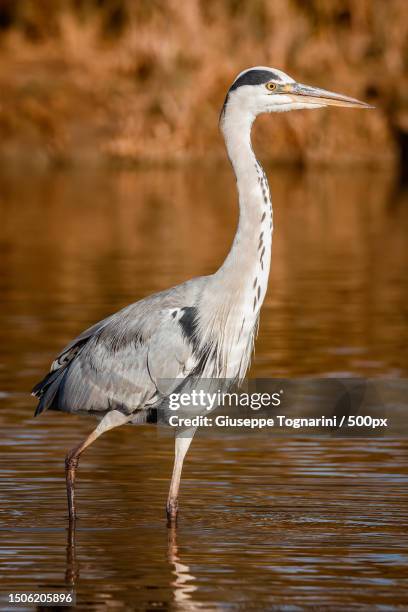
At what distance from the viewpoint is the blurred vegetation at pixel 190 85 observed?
36219 millimetres

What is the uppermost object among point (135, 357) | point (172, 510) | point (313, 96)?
point (313, 96)

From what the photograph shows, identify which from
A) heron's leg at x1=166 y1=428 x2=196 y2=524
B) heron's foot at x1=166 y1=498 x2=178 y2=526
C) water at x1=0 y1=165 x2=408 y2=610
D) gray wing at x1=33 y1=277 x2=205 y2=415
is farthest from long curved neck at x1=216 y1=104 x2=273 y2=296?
water at x1=0 y1=165 x2=408 y2=610

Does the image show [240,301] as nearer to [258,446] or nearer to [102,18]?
[258,446]

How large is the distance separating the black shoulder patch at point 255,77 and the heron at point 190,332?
0.02 metres

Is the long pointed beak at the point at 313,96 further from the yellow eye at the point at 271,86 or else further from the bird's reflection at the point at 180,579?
the bird's reflection at the point at 180,579

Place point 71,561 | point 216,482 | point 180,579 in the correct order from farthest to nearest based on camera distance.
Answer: point 216,482, point 71,561, point 180,579

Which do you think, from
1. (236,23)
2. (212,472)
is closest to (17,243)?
(212,472)

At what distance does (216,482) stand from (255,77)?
6.97 feet

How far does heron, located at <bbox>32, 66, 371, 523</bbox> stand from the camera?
8312 mm

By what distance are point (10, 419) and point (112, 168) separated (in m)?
26.1

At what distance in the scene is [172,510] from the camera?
8.32m

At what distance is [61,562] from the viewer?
763cm

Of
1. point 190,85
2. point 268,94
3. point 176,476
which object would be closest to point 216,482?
point 176,476

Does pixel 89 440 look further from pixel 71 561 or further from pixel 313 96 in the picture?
pixel 313 96
